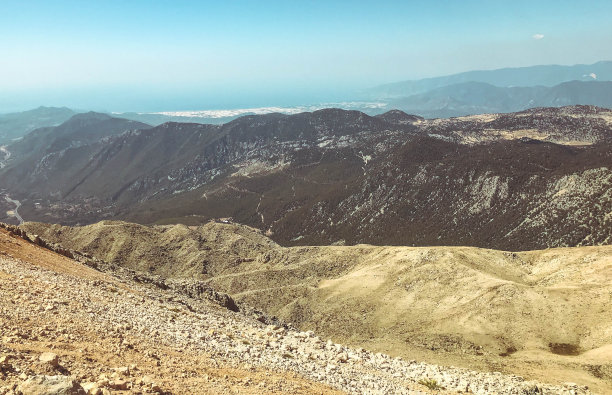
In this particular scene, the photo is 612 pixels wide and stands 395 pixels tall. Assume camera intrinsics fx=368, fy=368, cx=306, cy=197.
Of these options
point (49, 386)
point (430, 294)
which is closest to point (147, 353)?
point (49, 386)

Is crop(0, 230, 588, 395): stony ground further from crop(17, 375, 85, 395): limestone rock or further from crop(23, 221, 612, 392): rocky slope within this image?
crop(23, 221, 612, 392): rocky slope

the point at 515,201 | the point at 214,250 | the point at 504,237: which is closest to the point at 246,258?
the point at 214,250

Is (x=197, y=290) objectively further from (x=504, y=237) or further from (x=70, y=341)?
(x=504, y=237)

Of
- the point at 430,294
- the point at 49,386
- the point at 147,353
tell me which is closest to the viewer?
the point at 49,386

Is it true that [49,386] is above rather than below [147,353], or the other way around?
above

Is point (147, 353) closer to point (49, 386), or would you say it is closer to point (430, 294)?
point (49, 386)

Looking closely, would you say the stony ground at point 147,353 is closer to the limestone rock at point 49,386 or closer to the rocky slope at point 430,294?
the limestone rock at point 49,386

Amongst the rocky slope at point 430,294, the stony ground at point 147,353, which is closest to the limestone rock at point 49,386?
the stony ground at point 147,353

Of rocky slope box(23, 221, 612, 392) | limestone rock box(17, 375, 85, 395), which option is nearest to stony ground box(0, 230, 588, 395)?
limestone rock box(17, 375, 85, 395)
